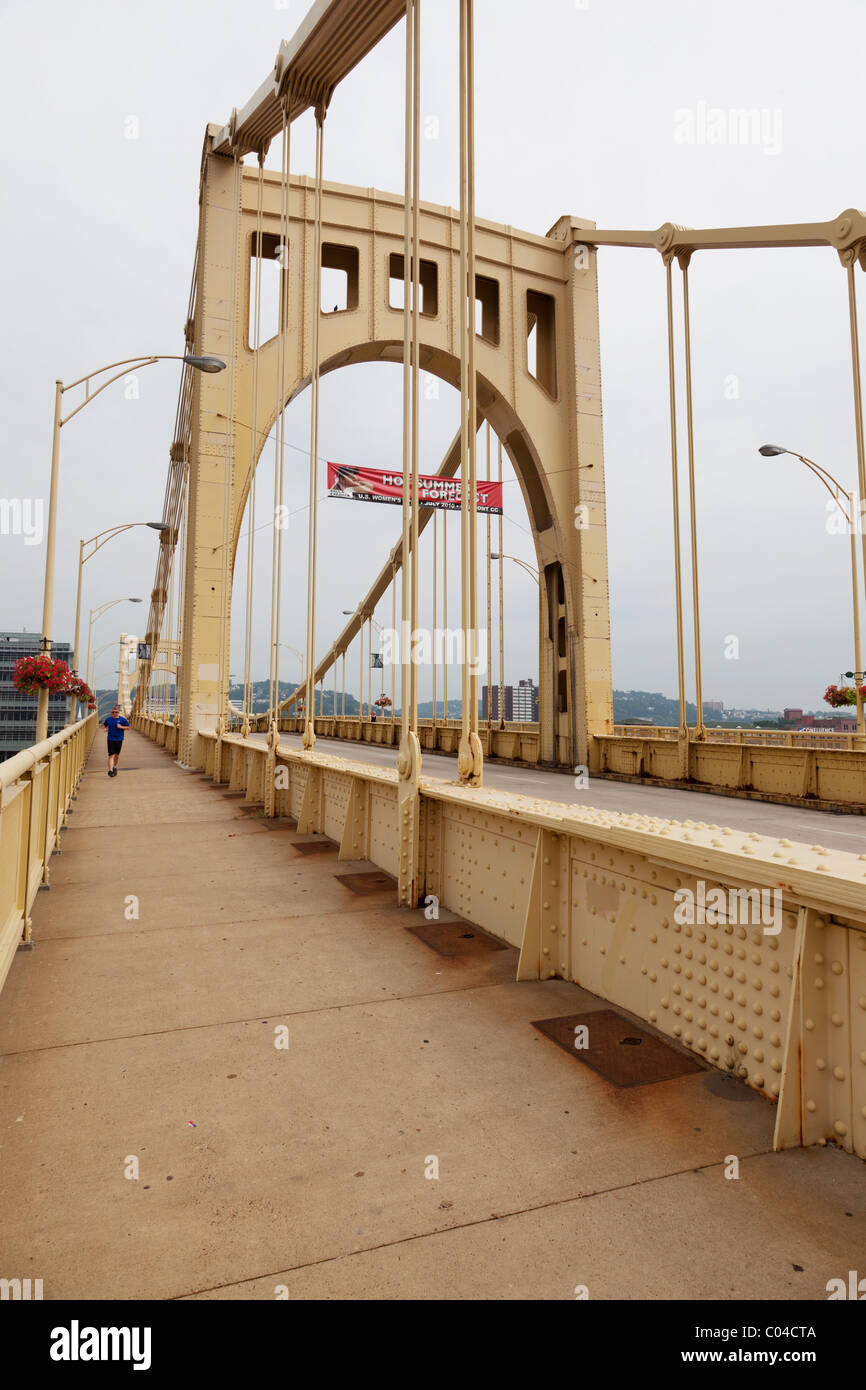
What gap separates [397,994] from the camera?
397 centimetres

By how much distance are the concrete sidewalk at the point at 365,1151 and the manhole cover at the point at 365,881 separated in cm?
186

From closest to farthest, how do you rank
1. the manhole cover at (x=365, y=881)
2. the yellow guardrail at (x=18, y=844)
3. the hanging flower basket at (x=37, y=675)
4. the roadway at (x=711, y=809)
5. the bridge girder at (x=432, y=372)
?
1. the yellow guardrail at (x=18, y=844)
2. the manhole cover at (x=365, y=881)
3. the roadway at (x=711, y=809)
4. the hanging flower basket at (x=37, y=675)
5. the bridge girder at (x=432, y=372)

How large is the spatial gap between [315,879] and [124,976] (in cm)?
261

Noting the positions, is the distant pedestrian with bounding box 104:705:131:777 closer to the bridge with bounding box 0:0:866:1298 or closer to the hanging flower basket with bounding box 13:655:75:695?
the hanging flower basket with bounding box 13:655:75:695

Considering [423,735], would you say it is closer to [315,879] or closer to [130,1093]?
[315,879]

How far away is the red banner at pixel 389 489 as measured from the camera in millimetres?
23406

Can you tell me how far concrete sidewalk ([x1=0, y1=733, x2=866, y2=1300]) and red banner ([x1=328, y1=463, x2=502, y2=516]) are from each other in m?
20.5

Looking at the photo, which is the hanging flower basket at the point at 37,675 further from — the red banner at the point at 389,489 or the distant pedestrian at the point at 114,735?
the red banner at the point at 389,489

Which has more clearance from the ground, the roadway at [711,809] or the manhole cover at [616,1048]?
the roadway at [711,809]

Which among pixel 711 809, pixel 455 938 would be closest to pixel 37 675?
pixel 455 938

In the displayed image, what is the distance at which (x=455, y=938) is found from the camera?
4996 millimetres

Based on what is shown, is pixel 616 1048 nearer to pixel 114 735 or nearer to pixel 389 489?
pixel 114 735

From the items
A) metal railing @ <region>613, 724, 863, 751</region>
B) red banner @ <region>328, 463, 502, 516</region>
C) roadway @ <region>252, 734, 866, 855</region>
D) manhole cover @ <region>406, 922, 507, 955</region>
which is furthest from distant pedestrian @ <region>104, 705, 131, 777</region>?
manhole cover @ <region>406, 922, 507, 955</region>

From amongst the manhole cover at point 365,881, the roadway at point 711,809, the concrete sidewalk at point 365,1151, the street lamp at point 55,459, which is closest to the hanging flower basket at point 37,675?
the street lamp at point 55,459
